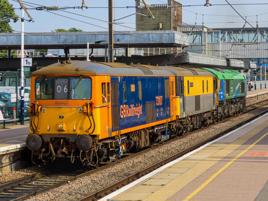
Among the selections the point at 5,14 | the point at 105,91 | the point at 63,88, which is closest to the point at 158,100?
the point at 105,91

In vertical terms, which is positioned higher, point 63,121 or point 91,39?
point 91,39

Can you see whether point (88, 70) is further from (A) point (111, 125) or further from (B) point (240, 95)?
(B) point (240, 95)

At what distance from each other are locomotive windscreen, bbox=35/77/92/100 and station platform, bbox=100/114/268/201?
313 cm

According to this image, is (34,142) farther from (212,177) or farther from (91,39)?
(91,39)

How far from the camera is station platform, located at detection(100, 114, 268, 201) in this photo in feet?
38.1

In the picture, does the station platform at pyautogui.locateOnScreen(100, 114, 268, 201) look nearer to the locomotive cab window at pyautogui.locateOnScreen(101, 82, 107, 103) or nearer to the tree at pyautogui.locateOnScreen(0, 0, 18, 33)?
the locomotive cab window at pyautogui.locateOnScreen(101, 82, 107, 103)

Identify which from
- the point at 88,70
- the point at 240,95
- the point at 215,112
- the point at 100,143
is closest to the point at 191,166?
the point at 100,143

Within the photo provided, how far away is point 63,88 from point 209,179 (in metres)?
5.32

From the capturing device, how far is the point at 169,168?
15555mm

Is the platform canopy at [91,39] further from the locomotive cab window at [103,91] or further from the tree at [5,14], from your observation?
the locomotive cab window at [103,91]

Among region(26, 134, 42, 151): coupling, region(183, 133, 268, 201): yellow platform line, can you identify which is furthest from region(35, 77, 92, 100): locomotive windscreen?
region(183, 133, 268, 201): yellow platform line

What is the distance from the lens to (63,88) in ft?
54.2

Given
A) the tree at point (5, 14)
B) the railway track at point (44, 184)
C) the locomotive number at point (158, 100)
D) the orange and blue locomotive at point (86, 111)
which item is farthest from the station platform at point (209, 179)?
the tree at point (5, 14)

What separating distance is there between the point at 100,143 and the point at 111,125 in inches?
33.0
